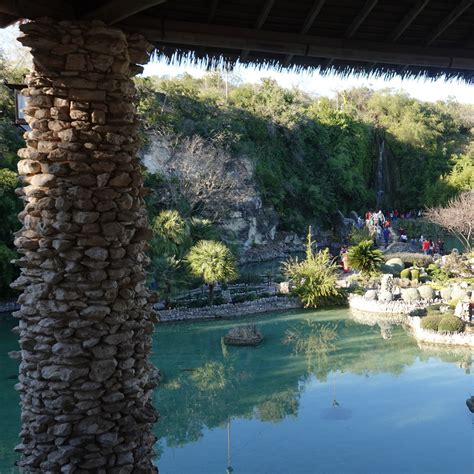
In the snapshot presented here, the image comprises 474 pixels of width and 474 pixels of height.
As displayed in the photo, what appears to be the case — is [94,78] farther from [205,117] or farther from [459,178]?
[459,178]

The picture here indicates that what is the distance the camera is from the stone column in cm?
332

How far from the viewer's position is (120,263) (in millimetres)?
3484

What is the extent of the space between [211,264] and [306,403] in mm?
6216

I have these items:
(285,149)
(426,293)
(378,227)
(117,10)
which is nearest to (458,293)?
(426,293)

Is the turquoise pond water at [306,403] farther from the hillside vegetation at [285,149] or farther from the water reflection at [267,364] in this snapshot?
the hillside vegetation at [285,149]

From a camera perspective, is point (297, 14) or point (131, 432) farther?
point (297, 14)

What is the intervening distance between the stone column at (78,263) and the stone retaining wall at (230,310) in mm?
11066

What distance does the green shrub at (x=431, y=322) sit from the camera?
42.8 ft

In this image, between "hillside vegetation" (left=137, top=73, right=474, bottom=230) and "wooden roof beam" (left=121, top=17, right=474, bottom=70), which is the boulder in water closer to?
"wooden roof beam" (left=121, top=17, right=474, bottom=70)

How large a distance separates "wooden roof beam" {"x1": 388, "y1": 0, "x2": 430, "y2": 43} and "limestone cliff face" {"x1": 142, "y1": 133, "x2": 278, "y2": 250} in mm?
14640

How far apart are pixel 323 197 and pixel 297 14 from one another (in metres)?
25.2

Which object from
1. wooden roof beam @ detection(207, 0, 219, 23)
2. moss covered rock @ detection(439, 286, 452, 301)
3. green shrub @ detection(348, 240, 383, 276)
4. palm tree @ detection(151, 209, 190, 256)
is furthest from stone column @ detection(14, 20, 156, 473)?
green shrub @ detection(348, 240, 383, 276)

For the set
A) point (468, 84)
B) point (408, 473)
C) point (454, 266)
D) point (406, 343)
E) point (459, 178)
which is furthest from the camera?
point (459, 178)

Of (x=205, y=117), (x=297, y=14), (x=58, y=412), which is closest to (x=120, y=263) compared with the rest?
(x=58, y=412)
